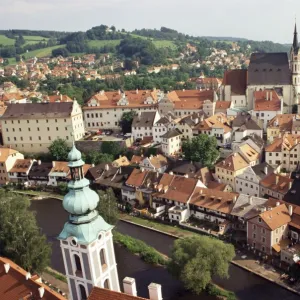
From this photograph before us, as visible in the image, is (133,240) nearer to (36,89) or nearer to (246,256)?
A: (246,256)

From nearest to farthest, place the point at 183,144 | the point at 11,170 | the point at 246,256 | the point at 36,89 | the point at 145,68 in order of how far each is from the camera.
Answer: the point at 246,256, the point at 183,144, the point at 11,170, the point at 36,89, the point at 145,68

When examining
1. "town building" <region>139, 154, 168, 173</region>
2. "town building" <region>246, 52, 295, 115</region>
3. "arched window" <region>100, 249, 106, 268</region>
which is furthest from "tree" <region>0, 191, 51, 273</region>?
"town building" <region>246, 52, 295, 115</region>

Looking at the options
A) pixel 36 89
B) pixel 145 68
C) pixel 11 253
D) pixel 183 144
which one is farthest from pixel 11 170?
pixel 145 68

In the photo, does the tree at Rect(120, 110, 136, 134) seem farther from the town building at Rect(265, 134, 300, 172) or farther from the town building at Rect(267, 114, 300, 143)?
the town building at Rect(265, 134, 300, 172)

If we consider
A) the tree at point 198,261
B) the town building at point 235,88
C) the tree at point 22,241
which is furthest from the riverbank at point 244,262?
the town building at point 235,88

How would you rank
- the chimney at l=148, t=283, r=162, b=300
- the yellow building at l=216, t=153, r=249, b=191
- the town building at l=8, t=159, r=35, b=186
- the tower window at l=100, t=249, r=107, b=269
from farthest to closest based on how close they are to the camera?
the town building at l=8, t=159, r=35, b=186, the yellow building at l=216, t=153, r=249, b=191, the tower window at l=100, t=249, r=107, b=269, the chimney at l=148, t=283, r=162, b=300

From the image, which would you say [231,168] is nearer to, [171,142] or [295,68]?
[171,142]
